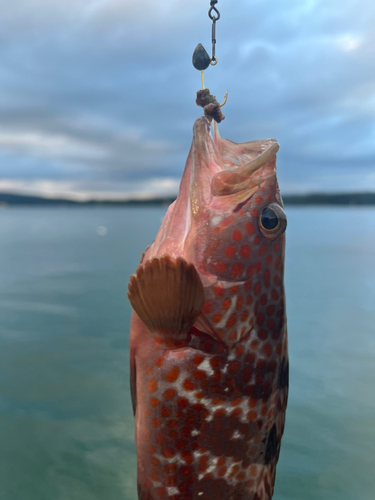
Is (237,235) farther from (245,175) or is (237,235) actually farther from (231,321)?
(231,321)

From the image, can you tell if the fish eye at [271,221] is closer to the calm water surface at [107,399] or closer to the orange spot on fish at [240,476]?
the orange spot on fish at [240,476]

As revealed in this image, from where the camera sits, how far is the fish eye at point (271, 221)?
251cm

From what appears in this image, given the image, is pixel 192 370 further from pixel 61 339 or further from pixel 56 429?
pixel 61 339

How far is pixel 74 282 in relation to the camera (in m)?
17.2

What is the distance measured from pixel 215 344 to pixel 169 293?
0.49 m

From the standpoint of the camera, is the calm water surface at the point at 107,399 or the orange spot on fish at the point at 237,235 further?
the calm water surface at the point at 107,399

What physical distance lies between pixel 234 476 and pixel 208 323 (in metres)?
1.03

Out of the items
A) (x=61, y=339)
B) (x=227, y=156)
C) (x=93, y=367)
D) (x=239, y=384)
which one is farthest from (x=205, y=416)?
(x=61, y=339)

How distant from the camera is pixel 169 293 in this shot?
217 cm

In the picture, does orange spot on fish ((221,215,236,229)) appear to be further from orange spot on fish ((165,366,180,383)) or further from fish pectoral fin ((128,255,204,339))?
orange spot on fish ((165,366,180,383))

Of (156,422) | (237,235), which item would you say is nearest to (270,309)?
(237,235)

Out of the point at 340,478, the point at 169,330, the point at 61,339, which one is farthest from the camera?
the point at 61,339

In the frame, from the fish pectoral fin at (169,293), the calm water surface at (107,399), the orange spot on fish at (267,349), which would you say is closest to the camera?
the fish pectoral fin at (169,293)

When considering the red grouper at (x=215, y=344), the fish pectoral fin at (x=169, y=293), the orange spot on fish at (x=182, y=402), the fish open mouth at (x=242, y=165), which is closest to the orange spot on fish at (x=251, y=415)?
the red grouper at (x=215, y=344)
